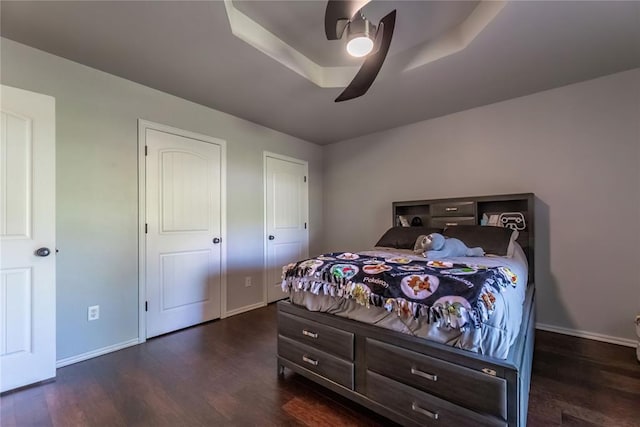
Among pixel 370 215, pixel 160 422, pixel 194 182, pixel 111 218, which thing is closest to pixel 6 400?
pixel 160 422

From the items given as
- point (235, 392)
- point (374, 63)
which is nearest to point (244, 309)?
point (235, 392)

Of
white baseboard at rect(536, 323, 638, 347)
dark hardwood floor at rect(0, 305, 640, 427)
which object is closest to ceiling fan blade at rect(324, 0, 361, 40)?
dark hardwood floor at rect(0, 305, 640, 427)

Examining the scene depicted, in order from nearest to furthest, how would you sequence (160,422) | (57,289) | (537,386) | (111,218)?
(160,422) → (537,386) → (57,289) → (111,218)

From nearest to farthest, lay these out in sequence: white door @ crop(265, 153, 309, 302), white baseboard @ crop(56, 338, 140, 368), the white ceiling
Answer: the white ceiling, white baseboard @ crop(56, 338, 140, 368), white door @ crop(265, 153, 309, 302)

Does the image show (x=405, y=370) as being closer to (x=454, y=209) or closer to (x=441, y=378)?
(x=441, y=378)

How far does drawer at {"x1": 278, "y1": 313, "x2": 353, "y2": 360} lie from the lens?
1706mm

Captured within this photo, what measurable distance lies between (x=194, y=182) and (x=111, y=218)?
0.84 meters

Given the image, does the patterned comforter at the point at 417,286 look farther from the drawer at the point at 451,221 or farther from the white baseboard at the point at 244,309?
the white baseboard at the point at 244,309

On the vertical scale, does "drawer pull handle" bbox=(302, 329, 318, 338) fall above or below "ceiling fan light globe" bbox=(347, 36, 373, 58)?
below

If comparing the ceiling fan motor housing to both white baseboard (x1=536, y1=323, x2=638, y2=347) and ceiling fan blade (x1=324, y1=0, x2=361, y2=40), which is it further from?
white baseboard (x1=536, y1=323, x2=638, y2=347)

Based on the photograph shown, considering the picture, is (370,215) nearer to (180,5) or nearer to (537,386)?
(537,386)

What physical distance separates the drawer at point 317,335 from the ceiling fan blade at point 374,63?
5.53ft

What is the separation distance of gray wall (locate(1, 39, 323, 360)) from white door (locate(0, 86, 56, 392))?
0.21 metres

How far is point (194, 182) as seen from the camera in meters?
3.07
